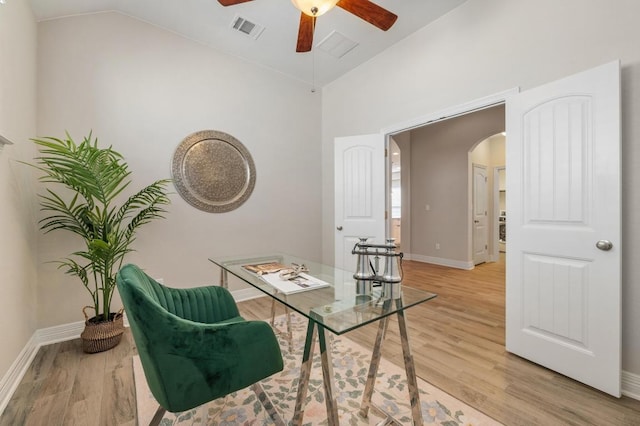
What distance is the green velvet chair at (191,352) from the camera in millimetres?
1036

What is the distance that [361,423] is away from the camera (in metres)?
1.48

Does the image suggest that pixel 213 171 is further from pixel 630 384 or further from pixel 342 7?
pixel 630 384

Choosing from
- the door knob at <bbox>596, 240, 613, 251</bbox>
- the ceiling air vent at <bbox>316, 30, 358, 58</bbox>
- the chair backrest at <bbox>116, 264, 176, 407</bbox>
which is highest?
the ceiling air vent at <bbox>316, 30, 358, 58</bbox>

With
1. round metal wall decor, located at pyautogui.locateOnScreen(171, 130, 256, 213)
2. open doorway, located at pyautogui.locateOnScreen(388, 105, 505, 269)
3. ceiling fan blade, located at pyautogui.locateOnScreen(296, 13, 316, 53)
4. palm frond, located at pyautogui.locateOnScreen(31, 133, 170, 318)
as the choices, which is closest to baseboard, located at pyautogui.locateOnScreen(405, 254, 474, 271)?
open doorway, located at pyautogui.locateOnScreen(388, 105, 505, 269)

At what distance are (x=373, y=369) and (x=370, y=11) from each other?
2.37 meters

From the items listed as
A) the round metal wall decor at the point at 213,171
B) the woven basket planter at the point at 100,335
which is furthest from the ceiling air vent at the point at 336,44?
the woven basket planter at the point at 100,335

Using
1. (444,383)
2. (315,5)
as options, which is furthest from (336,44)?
(444,383)

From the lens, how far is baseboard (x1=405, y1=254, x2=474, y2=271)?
5217 mm

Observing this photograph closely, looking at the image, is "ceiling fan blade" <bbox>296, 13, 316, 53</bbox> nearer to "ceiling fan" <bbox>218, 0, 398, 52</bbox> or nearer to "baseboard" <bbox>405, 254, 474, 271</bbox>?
"ceiling fan" <bbox>218, 0, 398, 52</bbox>

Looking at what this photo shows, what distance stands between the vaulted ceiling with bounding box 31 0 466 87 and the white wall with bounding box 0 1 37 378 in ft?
1.98

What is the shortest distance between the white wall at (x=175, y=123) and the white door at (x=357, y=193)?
67cm

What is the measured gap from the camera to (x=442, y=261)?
18.5 ft

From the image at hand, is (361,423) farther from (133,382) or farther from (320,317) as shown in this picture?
(133,382)

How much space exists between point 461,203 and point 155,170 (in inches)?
202
